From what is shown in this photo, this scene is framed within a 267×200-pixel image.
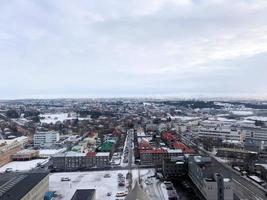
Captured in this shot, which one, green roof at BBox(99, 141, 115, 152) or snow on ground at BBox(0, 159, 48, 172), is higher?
green roof at BBox(99, 141, 115, 152)

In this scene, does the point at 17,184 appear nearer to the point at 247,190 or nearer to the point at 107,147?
the point at 247,190

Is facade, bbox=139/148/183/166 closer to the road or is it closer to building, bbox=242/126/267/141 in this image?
the road

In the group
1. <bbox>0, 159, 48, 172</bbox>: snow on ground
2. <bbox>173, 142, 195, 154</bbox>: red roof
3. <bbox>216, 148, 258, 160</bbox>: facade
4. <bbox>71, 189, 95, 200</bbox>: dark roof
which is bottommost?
<bbox>0, 159, 48, 172</bbox>: snow on ground

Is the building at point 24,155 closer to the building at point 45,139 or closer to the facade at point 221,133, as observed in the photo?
the building at point 45,139

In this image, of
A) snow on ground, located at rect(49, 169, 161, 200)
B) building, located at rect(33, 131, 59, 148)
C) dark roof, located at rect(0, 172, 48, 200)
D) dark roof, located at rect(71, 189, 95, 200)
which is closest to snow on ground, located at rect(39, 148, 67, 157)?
building, located at rect(33, 131, 59, 148)

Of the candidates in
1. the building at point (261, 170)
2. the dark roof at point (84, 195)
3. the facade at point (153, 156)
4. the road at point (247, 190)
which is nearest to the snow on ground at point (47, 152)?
the facade at point (153, 156)

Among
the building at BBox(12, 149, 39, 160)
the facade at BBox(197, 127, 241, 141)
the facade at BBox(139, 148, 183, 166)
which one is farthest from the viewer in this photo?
the facade at BBox(197, 127, 241, 141)

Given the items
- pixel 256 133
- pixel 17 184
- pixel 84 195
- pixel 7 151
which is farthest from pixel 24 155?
pixel 256 133
